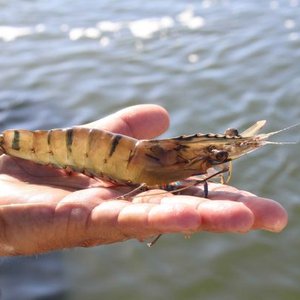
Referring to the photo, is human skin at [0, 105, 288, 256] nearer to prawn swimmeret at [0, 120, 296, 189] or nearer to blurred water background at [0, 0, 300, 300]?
prawn swimmeret at [0, 120, 296, 189]

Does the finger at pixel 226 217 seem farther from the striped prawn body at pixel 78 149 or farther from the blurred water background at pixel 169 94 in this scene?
the blurred water background at pixel 169 94

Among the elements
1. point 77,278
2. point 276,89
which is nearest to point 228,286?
point 77,278

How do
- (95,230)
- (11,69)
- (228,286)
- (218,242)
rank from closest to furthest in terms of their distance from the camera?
(95,230), (228,286), (218,242), (11,69)

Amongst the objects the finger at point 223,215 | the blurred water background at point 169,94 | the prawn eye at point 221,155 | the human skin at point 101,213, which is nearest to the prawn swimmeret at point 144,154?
the prawn eye at point 221,155

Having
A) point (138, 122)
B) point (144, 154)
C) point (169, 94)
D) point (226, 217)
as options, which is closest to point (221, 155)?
point (144, 154)

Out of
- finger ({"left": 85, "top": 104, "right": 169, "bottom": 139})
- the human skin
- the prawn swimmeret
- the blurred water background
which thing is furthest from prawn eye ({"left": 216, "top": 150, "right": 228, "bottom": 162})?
the blurred water background

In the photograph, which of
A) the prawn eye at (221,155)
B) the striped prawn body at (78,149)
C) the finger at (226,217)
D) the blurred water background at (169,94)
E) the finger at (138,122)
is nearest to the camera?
the finger at (226,217)

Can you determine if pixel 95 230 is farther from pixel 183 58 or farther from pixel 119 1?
pixel 119 1
